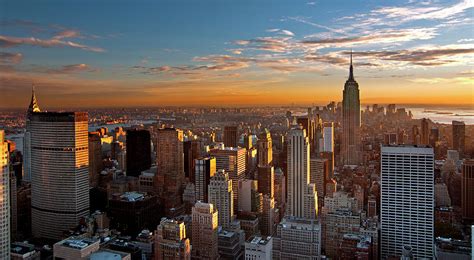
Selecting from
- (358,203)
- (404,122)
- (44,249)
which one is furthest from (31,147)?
(404,122)

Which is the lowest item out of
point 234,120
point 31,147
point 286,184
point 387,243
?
point 387,243

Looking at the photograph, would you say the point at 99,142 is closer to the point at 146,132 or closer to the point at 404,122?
the point at 146,132

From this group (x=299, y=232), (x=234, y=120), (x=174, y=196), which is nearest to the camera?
(x=299, y=232)

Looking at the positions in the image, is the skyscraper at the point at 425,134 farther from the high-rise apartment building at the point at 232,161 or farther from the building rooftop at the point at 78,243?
the building rooftop at the point at 78,243

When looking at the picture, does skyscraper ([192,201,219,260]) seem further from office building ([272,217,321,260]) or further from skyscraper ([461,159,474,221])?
skyscraper ([461,159,474,221])

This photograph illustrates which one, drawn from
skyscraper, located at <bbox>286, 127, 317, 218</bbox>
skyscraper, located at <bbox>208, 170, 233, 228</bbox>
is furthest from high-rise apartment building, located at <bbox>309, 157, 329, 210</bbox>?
skyscraper, located at <bbox>208, 170, 233, 228</bbox>

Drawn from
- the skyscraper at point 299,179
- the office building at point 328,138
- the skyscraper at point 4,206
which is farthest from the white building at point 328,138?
→ the skyscraper at point 4,206
